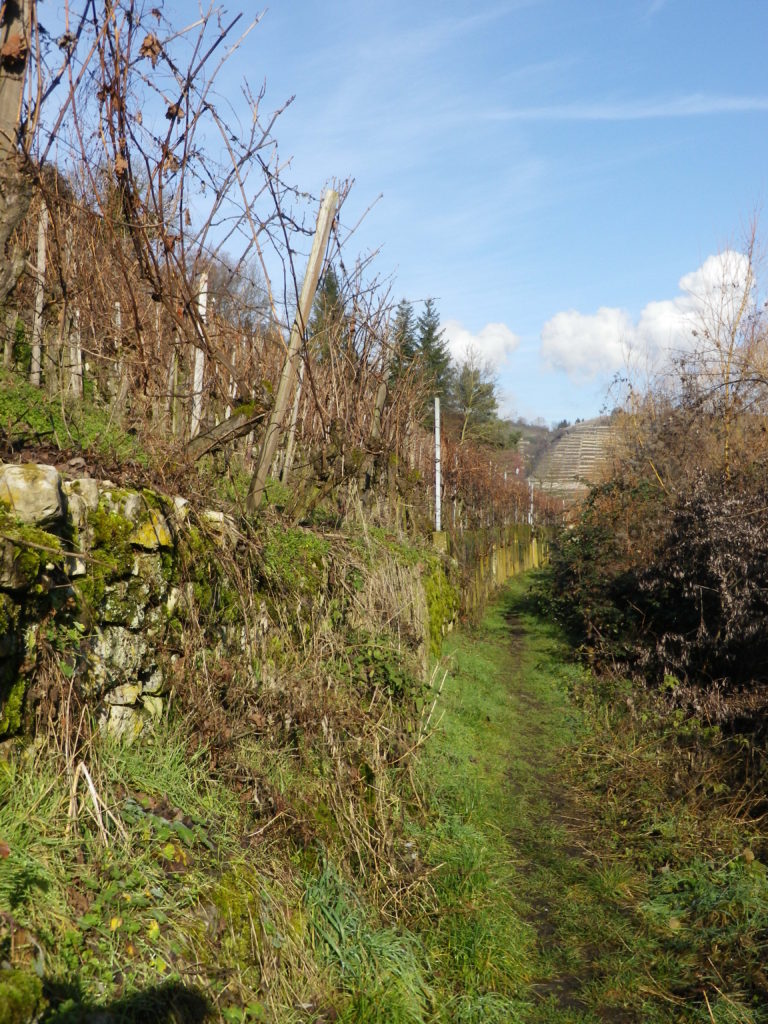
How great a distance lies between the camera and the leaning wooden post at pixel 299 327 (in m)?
6.37

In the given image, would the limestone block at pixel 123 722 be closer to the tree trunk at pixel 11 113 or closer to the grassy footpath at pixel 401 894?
the grassy footpath at pixel 401 894

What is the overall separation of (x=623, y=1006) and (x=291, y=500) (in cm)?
463

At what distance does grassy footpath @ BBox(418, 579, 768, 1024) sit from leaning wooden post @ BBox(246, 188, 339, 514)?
2773 mm

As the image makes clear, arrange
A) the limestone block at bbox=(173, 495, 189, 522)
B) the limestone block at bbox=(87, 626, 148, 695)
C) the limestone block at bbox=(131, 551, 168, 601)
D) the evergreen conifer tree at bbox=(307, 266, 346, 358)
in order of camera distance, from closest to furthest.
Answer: the limestone block at bbox=(87, 626, 148, 695), the limestone block at bbox=(131, 551, 168, 601), the limestone block at bbox=(173, 495, 189, 522), the evergreen conifer tree at bbox=(307, 266, 346, 358)

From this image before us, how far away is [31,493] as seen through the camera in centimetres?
334

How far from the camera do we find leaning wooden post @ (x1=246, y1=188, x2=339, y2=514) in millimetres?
6371

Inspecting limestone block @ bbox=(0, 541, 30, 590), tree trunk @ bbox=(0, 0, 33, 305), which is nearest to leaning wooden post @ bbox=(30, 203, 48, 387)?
tree trunk @ bbox=(0, 0, 33, 305)

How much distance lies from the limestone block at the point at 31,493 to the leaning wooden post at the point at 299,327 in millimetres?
2789

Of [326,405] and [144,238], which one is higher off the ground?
[144,238]

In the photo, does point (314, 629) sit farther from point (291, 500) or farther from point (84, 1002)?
point (84, 1002)

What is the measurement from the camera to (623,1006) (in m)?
4.23

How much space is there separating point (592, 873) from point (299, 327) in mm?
4594

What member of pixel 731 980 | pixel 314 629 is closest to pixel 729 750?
pixel 731 980

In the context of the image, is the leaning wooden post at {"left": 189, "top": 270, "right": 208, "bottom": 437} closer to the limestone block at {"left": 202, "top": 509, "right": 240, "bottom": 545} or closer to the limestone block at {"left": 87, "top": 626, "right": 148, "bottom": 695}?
the limestone block at {"left": 202, "top": 509, "right": 240, "bottom": 545}
